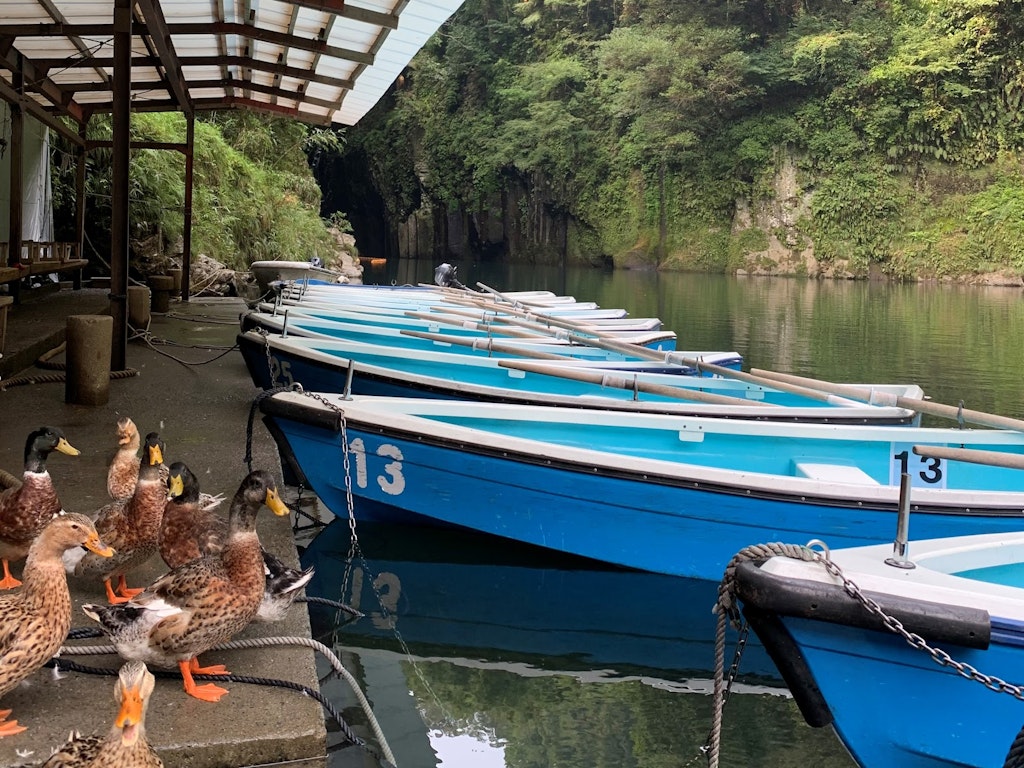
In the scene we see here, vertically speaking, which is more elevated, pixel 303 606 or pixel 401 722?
pixel 303 606

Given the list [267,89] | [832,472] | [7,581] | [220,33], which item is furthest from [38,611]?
[267,89]

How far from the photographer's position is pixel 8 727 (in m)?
2.97

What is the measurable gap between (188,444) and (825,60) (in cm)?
3681

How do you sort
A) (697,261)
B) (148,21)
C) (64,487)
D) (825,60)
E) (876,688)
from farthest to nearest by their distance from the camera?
(697,261), (825,60), (148,21), (64,487), (876,688)

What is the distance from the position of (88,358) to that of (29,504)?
3583mm

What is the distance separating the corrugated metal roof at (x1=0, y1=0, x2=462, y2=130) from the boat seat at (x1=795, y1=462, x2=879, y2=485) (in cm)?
473

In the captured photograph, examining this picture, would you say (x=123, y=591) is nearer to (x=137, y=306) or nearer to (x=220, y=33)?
(x=137, y=306)

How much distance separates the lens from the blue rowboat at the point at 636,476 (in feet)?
17.5

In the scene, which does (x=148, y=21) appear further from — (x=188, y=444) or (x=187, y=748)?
(x=187, y=748)

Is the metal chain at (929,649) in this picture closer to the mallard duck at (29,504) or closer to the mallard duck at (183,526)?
the mallard duck at (183,526)

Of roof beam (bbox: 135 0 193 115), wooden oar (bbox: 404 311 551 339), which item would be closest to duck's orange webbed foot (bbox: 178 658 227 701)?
roof beam (bbox: 135 0 193 115)

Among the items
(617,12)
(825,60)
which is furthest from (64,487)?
(617,12)

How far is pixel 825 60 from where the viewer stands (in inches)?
1505

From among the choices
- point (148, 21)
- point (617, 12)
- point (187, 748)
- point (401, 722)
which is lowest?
point (401, 722)
